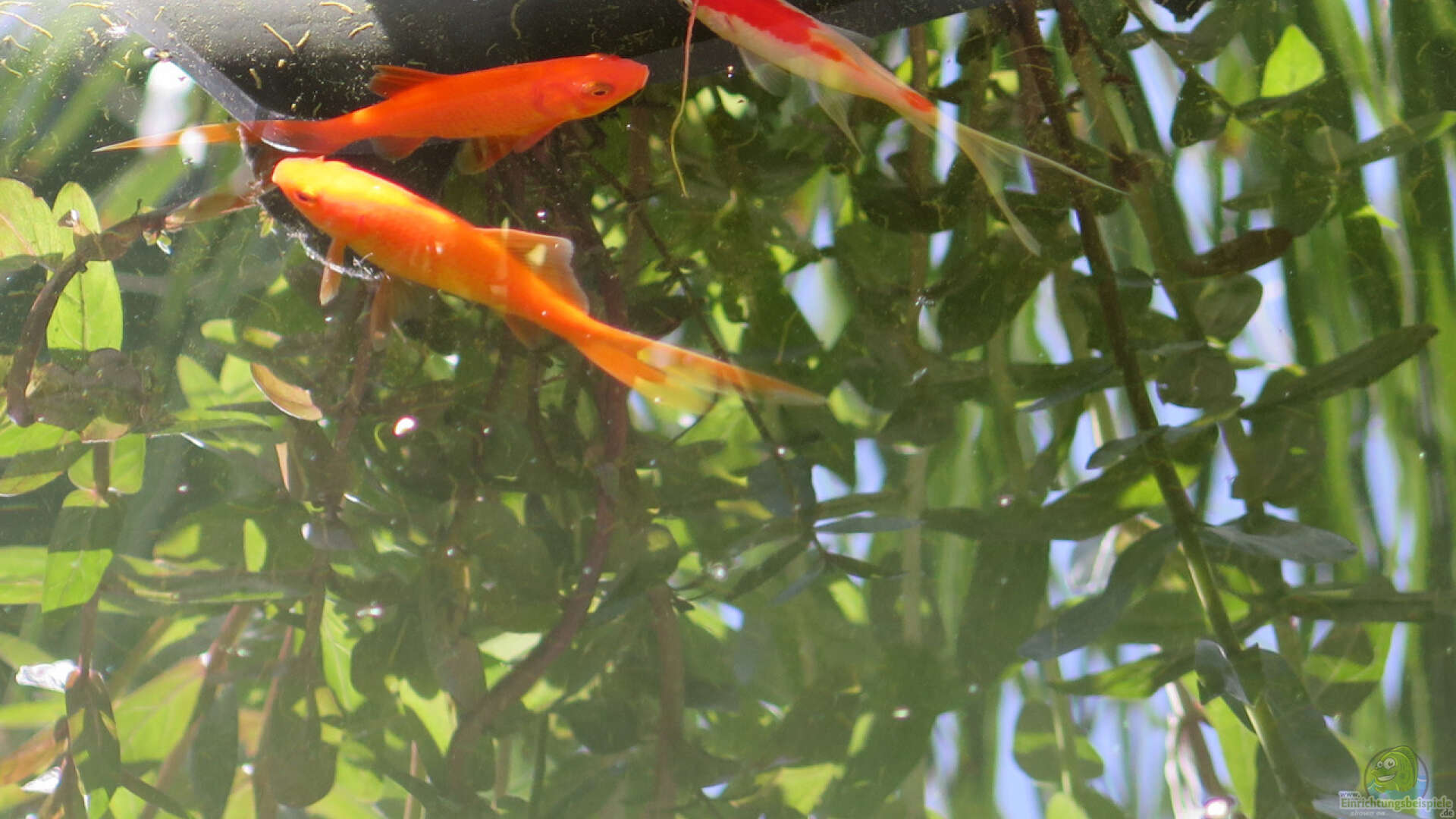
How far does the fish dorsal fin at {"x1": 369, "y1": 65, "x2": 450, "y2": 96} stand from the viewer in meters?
0.71

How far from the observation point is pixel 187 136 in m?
0.87

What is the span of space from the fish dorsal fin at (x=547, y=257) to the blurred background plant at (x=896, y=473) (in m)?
0.04

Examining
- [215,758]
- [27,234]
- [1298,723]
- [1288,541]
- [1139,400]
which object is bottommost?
[215,758]

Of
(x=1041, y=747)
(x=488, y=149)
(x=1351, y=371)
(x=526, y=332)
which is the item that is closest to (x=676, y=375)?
(x=526, y=332)

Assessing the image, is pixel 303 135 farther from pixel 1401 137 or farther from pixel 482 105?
pixel 1401 137

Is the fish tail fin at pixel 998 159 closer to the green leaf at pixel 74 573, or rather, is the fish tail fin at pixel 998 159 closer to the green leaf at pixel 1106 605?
the green leaf at pixel 1106 605

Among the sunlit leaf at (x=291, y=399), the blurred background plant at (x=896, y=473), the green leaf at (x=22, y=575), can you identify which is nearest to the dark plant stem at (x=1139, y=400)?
the blurred background plant at (x=896, y=473)

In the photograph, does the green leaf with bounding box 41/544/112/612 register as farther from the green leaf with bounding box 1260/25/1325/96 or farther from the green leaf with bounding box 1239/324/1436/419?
the green leaf with bounding box 1260/25/1325/96

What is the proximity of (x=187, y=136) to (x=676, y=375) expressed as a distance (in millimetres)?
605

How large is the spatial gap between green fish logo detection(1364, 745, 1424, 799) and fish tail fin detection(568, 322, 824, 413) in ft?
1.84

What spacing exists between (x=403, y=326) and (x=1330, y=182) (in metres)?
0.89

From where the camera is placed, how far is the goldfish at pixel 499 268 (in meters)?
0.69

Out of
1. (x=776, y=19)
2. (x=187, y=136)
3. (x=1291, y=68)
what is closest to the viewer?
(x=776, y=19)

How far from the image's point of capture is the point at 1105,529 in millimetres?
728
